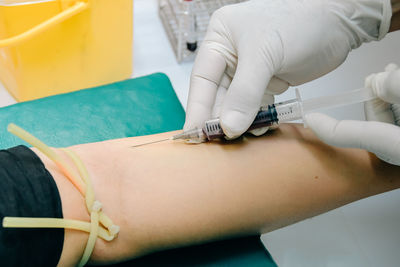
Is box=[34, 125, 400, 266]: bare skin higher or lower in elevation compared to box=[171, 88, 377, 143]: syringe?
lower

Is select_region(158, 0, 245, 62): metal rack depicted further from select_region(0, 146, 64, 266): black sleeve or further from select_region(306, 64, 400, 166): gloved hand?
select_region(0, 146, 64, 266): black sleeve

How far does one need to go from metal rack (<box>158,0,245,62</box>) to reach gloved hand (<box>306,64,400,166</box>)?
0.83m

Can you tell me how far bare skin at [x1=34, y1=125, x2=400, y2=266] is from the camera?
2.91 ft

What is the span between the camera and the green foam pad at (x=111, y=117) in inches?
41.5

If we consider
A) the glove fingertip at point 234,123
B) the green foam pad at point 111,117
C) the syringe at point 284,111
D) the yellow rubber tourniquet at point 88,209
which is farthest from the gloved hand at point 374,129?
the yellow rubber tourniquet at point 88,209

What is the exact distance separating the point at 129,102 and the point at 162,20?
686mm

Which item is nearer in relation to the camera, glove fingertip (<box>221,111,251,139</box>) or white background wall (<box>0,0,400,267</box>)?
glove fingertip (<box>221,111,251,139</box>)

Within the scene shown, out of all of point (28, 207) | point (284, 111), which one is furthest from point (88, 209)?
point (284, 111)

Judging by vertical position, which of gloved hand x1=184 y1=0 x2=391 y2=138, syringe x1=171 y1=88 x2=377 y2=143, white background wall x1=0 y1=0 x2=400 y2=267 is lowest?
white background wall x1=0 y1=0 x2=400 y2=267

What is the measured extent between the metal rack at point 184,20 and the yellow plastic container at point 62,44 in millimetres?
260

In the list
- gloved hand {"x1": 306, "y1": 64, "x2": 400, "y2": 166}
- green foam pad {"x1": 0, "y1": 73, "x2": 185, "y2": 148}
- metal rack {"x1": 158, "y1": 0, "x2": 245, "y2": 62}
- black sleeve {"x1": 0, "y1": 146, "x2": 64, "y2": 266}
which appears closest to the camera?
black sleeve {"x1": 0, "y1": 146, "x2": 64, "y2": 266}

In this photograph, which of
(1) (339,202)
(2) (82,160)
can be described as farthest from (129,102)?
(1) (339,202)

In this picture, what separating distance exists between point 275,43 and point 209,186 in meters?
0.40

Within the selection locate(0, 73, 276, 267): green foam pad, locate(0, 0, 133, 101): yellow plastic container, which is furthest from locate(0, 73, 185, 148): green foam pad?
locate(0, 0, 133, 101): yellow plastic container
